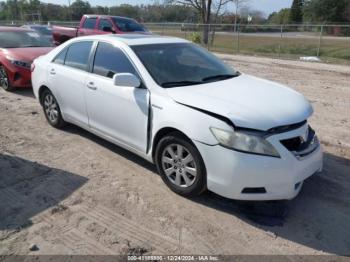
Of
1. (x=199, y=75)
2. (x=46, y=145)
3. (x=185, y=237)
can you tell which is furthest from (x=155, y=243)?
(x=46, y=145)

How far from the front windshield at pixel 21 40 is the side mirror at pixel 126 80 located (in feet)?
22.0

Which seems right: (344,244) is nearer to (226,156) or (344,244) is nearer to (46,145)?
(226,156)

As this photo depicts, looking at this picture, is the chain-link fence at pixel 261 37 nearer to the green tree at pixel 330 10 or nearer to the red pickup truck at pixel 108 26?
the red pickup truck at pixel 108 26

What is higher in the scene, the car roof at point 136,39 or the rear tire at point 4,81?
the car roof at point 136,39

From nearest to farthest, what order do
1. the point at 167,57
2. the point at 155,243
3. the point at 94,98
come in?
the point at 155,243, the point at 167,57, the point at 94,98

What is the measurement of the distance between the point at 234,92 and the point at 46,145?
311cm

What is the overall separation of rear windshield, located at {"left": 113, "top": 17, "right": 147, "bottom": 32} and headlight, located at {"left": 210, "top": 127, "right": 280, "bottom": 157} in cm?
1191

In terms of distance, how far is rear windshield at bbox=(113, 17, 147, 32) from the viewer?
14468 millimetres

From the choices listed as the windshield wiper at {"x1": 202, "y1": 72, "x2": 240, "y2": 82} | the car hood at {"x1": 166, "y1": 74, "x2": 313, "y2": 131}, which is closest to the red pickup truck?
the windshield wiper at {"x1": 202, "y1": 72, "x2": 240, "y2": 82}

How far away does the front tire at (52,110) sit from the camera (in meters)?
6.07

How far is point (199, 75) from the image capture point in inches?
180

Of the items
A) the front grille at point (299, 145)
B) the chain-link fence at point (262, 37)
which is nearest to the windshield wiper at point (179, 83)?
the front grille at point (299, 145)

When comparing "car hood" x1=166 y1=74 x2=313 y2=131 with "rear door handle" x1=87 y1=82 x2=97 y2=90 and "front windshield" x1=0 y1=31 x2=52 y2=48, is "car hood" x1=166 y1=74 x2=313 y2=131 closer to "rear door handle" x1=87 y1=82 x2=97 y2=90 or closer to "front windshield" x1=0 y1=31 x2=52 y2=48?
"rear door handle" x1=87 y1=82 x2=97 y2=90

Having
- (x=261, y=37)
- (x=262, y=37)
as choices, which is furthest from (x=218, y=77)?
(x=262, y=37)
